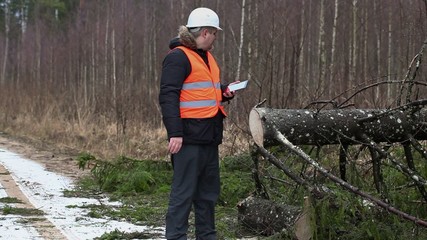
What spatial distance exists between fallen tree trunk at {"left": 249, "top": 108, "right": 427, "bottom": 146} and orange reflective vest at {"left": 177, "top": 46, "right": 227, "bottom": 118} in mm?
659

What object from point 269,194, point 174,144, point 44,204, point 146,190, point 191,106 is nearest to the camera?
point 174,144

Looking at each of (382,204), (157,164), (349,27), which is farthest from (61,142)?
(349,27)

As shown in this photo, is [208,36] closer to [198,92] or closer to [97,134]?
[198,92]

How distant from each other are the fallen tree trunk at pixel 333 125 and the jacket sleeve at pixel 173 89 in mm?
928

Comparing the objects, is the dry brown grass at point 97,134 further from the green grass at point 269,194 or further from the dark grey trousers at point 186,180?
the dark grey trousers at point 186,180

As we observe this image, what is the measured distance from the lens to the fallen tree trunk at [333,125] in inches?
223

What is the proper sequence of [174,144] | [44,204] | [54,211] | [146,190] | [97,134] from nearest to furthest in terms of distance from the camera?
[174,144], [54,211], [44,204], [146,190], [97,134]

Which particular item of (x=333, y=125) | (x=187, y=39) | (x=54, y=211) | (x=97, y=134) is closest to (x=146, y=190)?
(x=54, y=211)

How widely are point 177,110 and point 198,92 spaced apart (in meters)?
0.25

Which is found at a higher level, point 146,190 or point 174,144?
point 174,144

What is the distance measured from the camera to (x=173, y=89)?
4.96 m

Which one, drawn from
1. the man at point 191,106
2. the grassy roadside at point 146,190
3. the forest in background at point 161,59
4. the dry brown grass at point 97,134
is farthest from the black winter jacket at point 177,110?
the dry brown grass at point 97,134

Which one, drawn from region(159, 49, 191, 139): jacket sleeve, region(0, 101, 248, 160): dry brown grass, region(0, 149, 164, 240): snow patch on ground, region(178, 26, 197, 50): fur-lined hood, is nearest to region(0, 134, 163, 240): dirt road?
region(0, 149, 164, 240): snow patch on ground

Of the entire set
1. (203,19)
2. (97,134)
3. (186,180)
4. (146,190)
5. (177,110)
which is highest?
(203,19)
